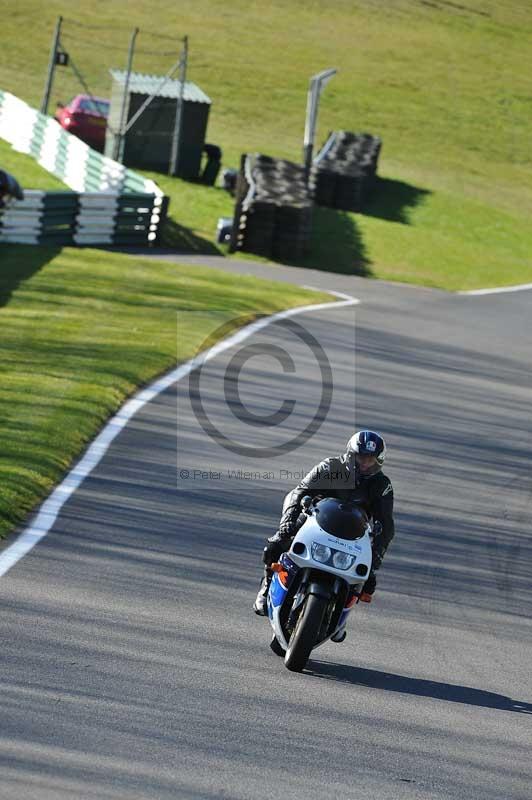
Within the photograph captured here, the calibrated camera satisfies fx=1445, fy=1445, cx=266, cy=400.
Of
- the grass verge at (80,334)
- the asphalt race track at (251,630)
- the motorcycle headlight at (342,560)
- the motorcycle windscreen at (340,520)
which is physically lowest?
the grass verge at (80,334)

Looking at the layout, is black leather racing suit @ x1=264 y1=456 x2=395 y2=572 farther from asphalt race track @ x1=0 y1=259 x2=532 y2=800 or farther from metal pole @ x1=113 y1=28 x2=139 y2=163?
metal pole @ x1=113 y1=28 x2=139 y2=163

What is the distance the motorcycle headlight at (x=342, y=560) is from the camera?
8.69 meters

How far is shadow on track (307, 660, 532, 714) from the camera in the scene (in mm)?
8781

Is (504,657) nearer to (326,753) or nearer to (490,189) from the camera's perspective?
(326,753)

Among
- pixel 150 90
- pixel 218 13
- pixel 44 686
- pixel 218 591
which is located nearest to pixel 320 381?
pixel 218 591

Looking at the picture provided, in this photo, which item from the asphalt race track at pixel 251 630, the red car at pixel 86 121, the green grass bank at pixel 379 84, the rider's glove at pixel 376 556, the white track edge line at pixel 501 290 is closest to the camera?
the asphalt race track at pixel 251 630

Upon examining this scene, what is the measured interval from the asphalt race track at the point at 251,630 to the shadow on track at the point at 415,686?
2 cm

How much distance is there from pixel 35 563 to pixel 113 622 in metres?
1.37

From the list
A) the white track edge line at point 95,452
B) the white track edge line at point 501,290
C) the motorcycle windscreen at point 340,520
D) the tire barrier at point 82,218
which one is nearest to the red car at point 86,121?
the tire barrier at point 82,218

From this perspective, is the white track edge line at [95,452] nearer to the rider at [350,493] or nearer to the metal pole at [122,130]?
the rider at [350,493]

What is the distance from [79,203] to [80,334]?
11037 mm

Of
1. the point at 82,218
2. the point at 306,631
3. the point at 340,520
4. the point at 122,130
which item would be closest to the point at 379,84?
the point at 122,130

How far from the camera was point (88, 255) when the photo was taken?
3059 cm

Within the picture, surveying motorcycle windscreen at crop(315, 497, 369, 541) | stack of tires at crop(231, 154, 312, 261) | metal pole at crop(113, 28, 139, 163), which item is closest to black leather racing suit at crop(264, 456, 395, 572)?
motorcycle windscreen at crop(315, 497, 369, 541)
